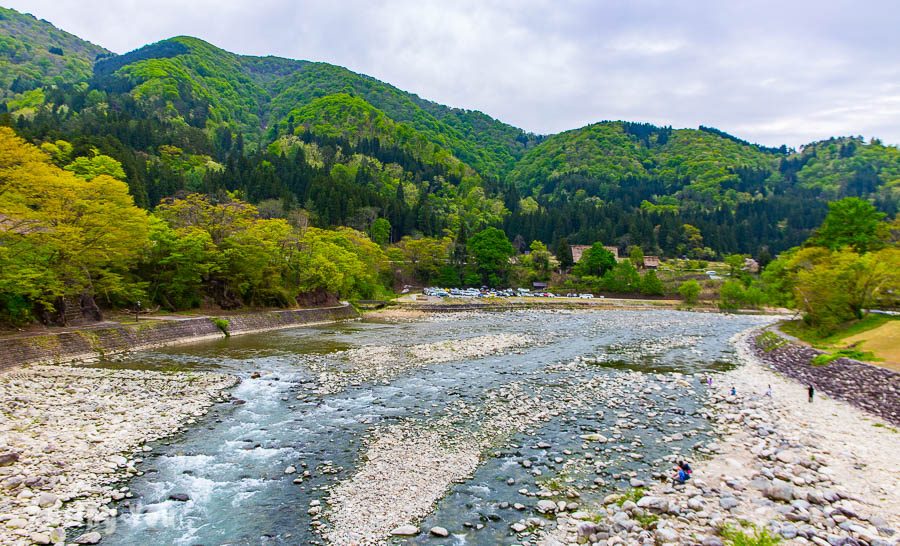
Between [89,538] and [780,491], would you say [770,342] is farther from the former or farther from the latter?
[89,538]

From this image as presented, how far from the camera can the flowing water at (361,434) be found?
29.3 feet

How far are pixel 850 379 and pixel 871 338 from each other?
9.96 meters

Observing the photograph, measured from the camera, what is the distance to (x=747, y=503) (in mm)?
9375

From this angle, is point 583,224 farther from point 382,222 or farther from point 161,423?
point 161,423

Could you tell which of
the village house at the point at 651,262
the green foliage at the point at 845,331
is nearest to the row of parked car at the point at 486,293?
the village house at the point at 651,262

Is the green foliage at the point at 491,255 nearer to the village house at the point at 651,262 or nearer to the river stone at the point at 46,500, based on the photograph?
the village house at the point at 651,262

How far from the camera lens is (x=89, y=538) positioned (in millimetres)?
7855

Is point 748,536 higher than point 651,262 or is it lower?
lower

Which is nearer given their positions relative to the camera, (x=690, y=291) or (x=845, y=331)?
(x=845, y=331)

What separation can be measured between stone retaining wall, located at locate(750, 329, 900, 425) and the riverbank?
2.03 m

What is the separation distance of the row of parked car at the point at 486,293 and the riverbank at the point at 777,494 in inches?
Result: 2559

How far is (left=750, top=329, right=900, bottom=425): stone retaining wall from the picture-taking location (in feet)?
55.2

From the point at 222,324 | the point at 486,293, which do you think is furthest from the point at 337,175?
the point at 222,324

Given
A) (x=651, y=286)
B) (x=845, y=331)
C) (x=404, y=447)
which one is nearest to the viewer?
(x=404, y=447)
